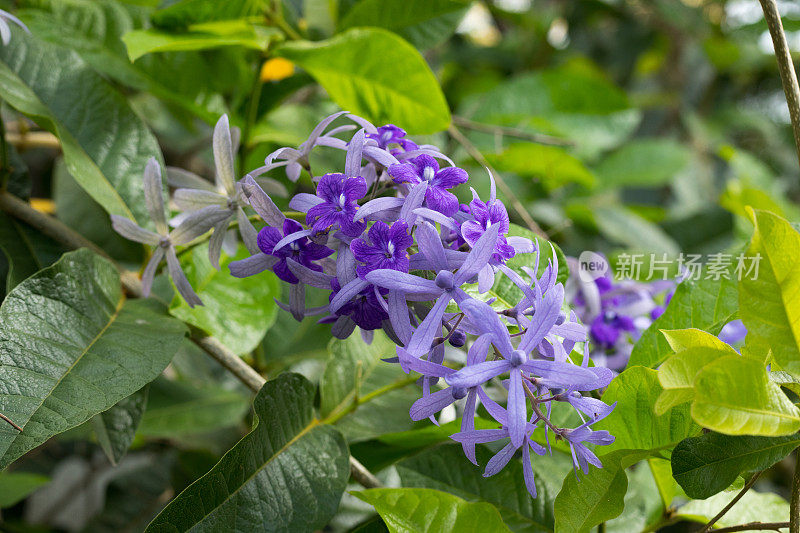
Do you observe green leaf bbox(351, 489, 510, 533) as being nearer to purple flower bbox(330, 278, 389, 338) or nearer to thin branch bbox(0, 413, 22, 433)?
purple flower bbox(330, 278, 389, 338)

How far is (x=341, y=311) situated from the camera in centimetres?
57

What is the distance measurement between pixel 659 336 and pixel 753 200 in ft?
3.26

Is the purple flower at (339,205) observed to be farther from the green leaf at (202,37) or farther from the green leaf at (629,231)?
the green leaf at (629,231)

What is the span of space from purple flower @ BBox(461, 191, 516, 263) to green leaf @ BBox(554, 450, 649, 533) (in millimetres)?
206

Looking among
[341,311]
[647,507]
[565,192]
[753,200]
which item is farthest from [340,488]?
[565,192]

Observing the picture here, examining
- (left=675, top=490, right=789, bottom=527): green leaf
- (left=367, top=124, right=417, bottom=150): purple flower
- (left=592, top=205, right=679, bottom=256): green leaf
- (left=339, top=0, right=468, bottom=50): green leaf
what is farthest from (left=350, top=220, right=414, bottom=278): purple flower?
(left=592, top=205, right=679, bottom=256): green leaf

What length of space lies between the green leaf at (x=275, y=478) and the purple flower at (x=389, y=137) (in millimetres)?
261

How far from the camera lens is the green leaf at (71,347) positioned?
22.1 inches

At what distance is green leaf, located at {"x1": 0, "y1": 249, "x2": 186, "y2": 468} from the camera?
56cm

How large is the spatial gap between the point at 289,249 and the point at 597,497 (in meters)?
0.35

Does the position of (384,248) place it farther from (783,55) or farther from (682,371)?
(783,55)

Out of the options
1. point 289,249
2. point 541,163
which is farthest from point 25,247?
point 541,163

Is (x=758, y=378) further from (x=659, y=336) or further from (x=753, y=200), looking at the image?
(x=753, y=200)

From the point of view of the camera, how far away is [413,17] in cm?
109
